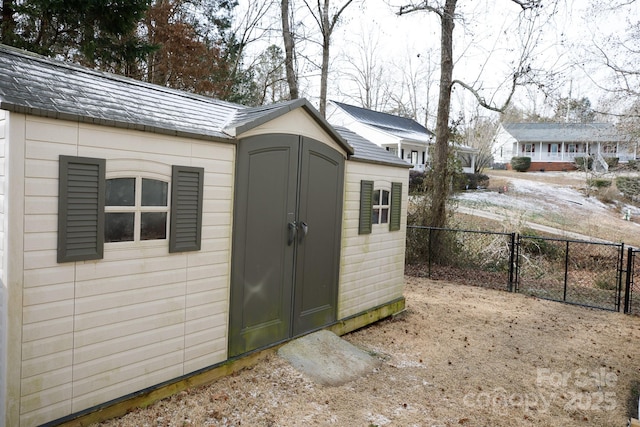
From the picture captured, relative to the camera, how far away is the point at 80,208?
2.71 m

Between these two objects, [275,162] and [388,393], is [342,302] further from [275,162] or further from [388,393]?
[275,162]

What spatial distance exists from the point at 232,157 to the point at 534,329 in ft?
16.3

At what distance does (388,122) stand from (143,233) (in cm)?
2502

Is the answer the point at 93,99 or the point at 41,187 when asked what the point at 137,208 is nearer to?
the point at 41,187

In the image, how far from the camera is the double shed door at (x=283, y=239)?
384 cm

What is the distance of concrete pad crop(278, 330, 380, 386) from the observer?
4.04 meters

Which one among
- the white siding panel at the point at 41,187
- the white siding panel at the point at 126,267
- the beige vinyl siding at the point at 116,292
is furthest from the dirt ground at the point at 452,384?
the white siding panel at the point at 41,187

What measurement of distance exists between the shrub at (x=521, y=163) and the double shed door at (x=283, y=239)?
3412 cm

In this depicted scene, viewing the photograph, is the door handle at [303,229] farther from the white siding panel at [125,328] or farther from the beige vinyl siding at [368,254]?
the white siding panel at [125,328]

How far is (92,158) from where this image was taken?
2.75 meters

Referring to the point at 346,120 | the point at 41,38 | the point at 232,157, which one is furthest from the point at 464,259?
the point at 346,120

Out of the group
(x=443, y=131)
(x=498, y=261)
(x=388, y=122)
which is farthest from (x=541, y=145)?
(x=498, y=261)

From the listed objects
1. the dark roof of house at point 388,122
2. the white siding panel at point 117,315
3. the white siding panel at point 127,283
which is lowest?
the white siding panel at point 117,315

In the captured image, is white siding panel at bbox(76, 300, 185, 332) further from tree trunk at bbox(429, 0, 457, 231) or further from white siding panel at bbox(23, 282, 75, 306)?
tree trunk at bbox(429, 0, 457, 231)
